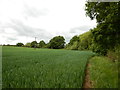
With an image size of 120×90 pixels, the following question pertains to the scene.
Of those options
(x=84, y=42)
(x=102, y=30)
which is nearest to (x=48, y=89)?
(x=102, y=30)

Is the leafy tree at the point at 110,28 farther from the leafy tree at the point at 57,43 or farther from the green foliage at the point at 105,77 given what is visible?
the leafy tree at the point at 57,43

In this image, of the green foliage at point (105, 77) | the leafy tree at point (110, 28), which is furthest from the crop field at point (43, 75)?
the leafy tree at point (110, 28)

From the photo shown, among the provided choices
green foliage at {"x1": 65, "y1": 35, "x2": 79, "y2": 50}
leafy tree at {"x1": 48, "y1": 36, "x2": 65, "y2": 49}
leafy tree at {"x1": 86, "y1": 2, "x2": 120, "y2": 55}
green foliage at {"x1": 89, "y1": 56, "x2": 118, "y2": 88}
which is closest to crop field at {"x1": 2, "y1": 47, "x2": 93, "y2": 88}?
green foliage at {"x1": 89, "y1": 56, "x2": 118, "y2": 88}

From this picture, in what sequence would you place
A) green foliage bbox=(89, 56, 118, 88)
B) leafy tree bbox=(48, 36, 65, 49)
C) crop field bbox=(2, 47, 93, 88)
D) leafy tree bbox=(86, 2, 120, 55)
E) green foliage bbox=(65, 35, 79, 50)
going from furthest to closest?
leafy tree bbox=(48, 36, 65, 49), green foliage bbox=(65, 35, 79, 50), leafy tree bbox=(86, 2, 120, 55), green foliage bbox=(89, 56, 118, 88), crop field bbox=(2, 47, 93, 88)

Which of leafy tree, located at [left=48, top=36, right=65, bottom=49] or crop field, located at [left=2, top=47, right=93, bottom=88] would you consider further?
leafy tree, located at [left=48, top=36, right=65, bottom=49]

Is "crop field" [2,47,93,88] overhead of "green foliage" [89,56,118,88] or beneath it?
overhead

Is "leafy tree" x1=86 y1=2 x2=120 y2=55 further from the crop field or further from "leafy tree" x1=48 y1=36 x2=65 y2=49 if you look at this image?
"leafy tree" x1=48 y1=36 x2=65 y2=49

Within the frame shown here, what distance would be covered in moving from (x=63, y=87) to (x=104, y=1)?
812 centimetres

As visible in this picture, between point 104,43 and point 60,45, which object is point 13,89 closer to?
point 104,43

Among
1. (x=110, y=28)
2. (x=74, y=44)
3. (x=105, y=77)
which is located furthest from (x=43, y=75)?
(x=74, y=44)

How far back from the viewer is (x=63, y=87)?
9.94 feet

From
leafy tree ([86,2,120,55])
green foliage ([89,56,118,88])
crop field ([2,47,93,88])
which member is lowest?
green foliage ([89,56,118,88])

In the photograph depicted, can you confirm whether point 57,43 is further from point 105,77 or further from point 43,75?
point 105,77

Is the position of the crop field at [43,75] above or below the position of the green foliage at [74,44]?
below
